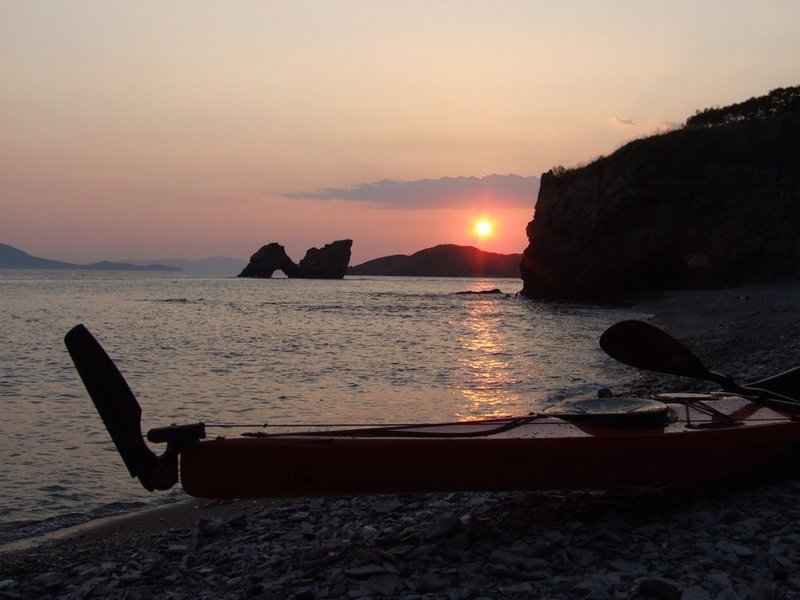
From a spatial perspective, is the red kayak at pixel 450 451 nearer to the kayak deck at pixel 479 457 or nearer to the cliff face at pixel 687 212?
the kayak deck at pixel 479 457

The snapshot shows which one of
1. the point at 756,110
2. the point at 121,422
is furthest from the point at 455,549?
the point at 756,110

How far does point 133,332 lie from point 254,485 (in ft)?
70.5

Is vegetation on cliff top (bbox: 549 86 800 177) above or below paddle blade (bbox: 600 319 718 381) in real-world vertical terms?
above

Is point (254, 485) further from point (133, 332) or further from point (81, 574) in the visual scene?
point (133, 332)

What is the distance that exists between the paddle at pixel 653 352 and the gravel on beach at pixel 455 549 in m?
0.79

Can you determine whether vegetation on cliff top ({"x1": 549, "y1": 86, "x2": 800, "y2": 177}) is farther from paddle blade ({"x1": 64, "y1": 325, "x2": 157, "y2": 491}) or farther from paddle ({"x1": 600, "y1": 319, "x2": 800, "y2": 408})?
paddle blade ({"x1": 64, "y1": 325, "x2": 157, "y2": 491})

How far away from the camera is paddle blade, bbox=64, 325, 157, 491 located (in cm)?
395

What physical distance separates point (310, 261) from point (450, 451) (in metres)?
118

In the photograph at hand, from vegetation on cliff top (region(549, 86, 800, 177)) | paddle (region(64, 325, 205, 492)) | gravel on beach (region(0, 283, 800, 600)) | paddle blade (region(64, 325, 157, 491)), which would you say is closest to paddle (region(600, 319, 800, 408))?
gravel on beach (region(0, 283, 800, 600))

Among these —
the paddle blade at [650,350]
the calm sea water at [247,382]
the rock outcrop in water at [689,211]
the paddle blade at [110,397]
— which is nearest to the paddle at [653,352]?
the paddle blade at [650,350]

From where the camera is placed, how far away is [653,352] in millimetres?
5160

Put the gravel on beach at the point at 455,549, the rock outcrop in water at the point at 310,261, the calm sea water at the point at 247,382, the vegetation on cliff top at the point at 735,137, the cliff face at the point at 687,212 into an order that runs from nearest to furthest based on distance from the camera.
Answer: the gravel on beach at the point at 455,549, the calm sea water at the point at 247,382, the cliff face at the point at 687,212, the vegetation on cliff top at the point at 735,137, the rock outcrop in water at the point at 310,261

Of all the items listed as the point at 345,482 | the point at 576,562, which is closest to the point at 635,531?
the point at 576,562

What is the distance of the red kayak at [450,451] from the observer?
3973mm
